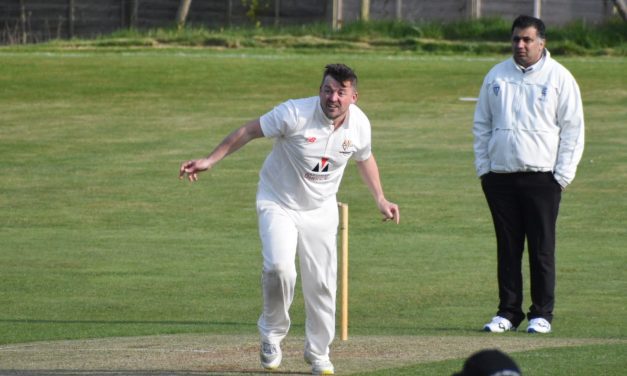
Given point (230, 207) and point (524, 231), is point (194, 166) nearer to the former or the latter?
point (524, 231)

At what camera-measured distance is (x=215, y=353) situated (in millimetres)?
9648

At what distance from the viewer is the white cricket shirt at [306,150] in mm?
8867

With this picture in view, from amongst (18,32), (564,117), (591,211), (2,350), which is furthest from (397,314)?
(18,32)

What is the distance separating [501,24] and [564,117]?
28617 mm

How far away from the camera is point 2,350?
1018 cm

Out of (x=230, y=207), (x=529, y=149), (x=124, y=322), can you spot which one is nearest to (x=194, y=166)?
(x=529, y=149)

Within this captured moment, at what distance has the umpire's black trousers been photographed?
10.8 meters

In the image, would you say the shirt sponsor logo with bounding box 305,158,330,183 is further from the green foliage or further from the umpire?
the green foliage

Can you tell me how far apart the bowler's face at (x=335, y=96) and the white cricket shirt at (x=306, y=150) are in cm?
10

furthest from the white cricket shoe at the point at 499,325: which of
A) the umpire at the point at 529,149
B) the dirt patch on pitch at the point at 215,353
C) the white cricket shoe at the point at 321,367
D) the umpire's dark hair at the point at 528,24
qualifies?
the white cricket shoe at the point at 321,367

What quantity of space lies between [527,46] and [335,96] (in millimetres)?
2459

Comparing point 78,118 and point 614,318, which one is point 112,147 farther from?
point 614,318

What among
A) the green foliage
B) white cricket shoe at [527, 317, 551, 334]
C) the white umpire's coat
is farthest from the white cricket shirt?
the green foliage

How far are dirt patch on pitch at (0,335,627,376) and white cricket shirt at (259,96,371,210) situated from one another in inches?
43.5
